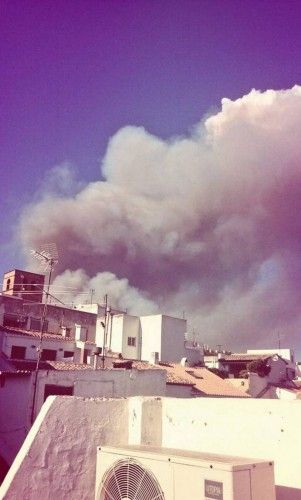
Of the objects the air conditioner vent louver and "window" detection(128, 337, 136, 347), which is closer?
the air conditioner vent louver

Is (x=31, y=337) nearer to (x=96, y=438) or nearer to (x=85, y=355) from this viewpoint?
(x=85, y=355)

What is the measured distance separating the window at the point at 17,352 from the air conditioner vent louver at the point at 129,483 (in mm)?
23199

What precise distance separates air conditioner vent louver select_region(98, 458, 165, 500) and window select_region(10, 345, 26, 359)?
23199mm

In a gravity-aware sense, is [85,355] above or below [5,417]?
above

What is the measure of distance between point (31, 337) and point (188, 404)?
924 inches

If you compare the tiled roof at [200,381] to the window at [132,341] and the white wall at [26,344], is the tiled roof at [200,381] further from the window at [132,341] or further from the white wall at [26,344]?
the window at [132,341]

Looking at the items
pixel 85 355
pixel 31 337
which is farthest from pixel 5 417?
pixel 85 355

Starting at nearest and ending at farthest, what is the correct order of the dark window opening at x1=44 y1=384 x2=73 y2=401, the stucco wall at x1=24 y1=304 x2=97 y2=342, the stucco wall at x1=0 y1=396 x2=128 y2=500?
the stucco wall at x1=0 y1=396 x2=128 y2=500 → the dark window opening at x1=44 y1=384 x2=73 y2=401 → the stucco wall at x1=24 y1=304 x2=97 y2=342

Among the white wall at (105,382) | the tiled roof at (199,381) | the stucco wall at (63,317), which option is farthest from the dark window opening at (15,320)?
the white wall at (105,382)

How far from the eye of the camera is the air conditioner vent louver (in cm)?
474

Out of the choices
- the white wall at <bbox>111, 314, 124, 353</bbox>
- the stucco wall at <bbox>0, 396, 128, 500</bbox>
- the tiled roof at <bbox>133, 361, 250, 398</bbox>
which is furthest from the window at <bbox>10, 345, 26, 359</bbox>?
the stucco wall at <bbox>0, 396, 128, 500</bbox>

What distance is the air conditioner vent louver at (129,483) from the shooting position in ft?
15.5

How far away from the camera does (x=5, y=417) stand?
65.7 feet

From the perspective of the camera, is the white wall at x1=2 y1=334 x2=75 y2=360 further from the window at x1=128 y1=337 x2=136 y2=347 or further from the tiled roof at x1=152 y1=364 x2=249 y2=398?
Result: the window at x1=128 y1=337 x2=136 y2=347
